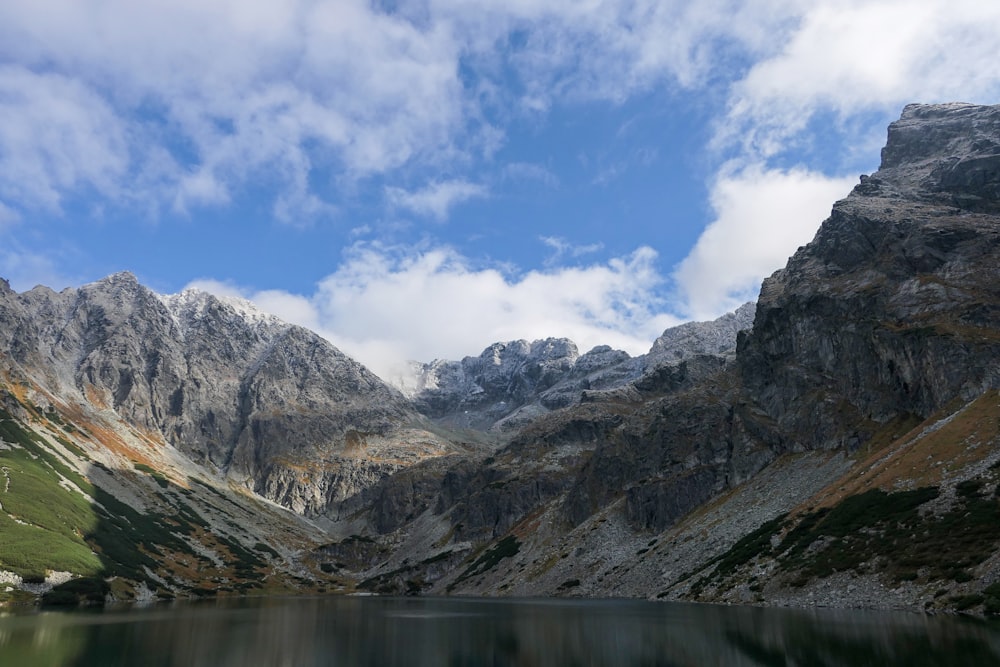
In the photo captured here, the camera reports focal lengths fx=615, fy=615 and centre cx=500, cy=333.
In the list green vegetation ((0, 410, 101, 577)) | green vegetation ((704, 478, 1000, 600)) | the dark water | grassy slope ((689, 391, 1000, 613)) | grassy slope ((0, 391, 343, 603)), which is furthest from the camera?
grassy slope ((0, 391, 343, 603))

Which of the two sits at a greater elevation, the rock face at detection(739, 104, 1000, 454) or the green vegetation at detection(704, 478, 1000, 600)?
the rock face at detection(739, 104, 1000, 454)

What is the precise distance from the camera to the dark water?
34.3m

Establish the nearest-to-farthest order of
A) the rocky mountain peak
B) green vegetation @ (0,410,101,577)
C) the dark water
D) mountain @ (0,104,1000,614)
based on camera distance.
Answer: the dark water < mountain @ (0,104,1000,614) < green vegetation @ (0,410,101,577) < the rocky mountain peak

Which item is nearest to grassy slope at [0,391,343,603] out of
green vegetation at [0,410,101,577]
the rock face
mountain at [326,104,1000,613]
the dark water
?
green vegetation at [0,410,101,577]

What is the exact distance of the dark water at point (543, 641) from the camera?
34.3 meters

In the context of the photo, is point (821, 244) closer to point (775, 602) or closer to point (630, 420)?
point (630, 420)

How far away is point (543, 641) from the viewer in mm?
47500

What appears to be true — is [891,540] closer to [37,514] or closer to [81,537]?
[37,514]

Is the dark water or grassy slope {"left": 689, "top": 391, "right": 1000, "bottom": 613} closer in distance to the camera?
the dark water

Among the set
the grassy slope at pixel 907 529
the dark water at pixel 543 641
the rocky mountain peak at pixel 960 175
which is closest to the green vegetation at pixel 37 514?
the dark water at pixel 543 641

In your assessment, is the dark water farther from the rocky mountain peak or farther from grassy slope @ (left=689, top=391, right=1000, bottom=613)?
the rocky mountain peak

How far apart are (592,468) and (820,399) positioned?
68813 mm

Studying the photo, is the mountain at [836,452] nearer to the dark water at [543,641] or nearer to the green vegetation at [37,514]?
the dark water at [543,641]

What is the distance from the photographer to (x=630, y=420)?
7751 inches
